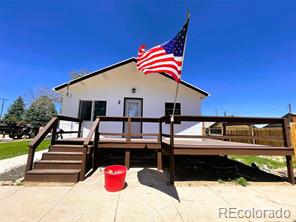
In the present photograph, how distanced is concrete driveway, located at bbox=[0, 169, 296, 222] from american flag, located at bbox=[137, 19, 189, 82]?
247 cm

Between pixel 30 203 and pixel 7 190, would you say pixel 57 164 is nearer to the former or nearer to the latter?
pixel 7 190

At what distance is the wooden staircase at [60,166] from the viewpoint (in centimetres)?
371

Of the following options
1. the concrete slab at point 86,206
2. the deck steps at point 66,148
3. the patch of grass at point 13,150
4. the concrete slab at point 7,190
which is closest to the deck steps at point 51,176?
the concrete slab at point 7,190

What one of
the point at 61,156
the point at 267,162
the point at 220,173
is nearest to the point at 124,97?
the point at 61,156

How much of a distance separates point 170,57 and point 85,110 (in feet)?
21.3

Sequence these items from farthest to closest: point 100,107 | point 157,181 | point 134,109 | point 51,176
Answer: point 134,109
point 100,107
point 157,181
point 51,176

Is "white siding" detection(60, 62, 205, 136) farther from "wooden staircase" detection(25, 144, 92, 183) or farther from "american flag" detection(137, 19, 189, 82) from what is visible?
"american flag" detection(137, 19, 189, 82)

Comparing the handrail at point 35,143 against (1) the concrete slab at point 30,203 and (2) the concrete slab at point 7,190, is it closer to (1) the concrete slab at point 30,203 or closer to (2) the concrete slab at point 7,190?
(2) the concrete slab at point 7,190

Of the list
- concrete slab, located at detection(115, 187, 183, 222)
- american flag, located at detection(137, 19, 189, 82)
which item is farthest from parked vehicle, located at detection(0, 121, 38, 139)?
american flag, located at detection(137, 19, 189, 82)

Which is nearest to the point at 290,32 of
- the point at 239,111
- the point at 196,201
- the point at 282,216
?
the point at 282,216

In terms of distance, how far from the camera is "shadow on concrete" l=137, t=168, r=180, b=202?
329 centimetres

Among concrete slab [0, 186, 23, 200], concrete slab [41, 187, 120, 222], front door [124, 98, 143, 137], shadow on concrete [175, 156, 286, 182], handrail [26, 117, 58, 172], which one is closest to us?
concrete slab [41, 187, 120, 222]

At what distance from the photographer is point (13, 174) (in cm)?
426

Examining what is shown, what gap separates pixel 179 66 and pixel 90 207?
3242mm
